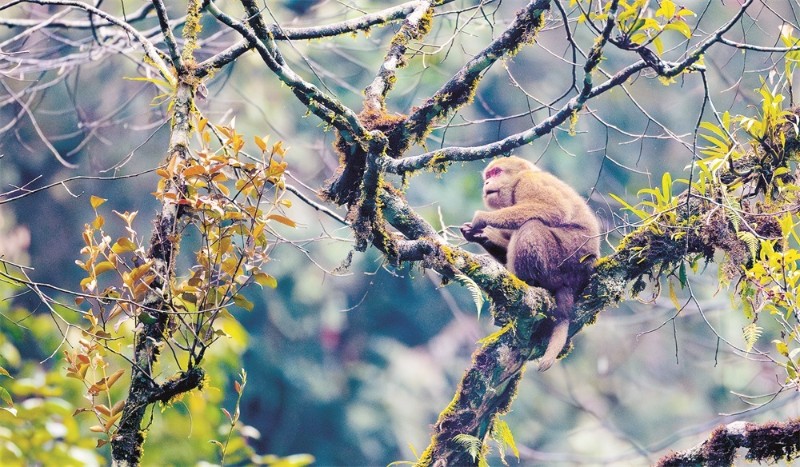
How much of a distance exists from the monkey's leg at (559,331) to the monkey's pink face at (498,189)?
142 cm

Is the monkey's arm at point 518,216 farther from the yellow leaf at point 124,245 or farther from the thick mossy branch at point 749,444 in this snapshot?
the yellow leaf at point 124,245

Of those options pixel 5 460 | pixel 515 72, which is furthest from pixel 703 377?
pixel 5 460

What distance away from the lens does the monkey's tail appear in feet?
12.5

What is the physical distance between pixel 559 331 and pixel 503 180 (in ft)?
6.06

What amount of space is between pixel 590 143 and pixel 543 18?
23.3ft

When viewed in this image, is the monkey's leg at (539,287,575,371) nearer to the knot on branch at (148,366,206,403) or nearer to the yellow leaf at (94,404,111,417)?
the knot on branch at (148,366,206,403)

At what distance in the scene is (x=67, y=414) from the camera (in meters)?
5.01

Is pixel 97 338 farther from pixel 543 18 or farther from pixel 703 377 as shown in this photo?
pixel 703 377

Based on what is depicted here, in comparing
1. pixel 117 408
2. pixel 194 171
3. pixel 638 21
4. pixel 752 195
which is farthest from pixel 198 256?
pixel 752 195

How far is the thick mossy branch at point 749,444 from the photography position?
3264 mm

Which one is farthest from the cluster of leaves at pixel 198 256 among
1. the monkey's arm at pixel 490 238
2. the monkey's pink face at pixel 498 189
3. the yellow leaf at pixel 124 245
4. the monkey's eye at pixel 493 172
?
the monkey's eye at pixel 493 172

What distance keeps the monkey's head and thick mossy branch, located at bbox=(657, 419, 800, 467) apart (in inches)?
91.7

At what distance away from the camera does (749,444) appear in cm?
338

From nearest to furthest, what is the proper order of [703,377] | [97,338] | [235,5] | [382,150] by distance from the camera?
[97,338], [382,150], [235,5], [703,377]
